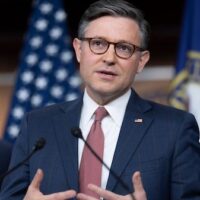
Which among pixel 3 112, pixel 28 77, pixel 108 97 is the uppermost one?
pixel 108 97

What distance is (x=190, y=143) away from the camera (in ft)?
7.30

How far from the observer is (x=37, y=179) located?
2074mm

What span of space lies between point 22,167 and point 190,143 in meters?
0.58

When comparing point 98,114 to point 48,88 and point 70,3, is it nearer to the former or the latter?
point 48,88

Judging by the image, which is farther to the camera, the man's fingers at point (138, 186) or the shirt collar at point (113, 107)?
the shirt collar at point (113, 107)

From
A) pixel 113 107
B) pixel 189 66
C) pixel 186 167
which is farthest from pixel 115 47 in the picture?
pixel 189 66

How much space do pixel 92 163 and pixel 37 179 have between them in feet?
0.77

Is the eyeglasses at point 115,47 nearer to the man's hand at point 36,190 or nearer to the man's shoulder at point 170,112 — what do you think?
the man's shoulder at point 170,112

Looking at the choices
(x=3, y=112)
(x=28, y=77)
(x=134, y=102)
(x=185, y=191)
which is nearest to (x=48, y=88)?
(x=28, y=77)

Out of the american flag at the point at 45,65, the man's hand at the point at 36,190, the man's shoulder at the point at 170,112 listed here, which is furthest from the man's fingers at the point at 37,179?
the american flag at the point at 45,65

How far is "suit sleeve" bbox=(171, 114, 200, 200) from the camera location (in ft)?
7.06

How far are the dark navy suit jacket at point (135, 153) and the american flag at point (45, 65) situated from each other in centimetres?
204

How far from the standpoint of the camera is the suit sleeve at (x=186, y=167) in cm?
215

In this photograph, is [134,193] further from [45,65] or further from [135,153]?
[45,65]
